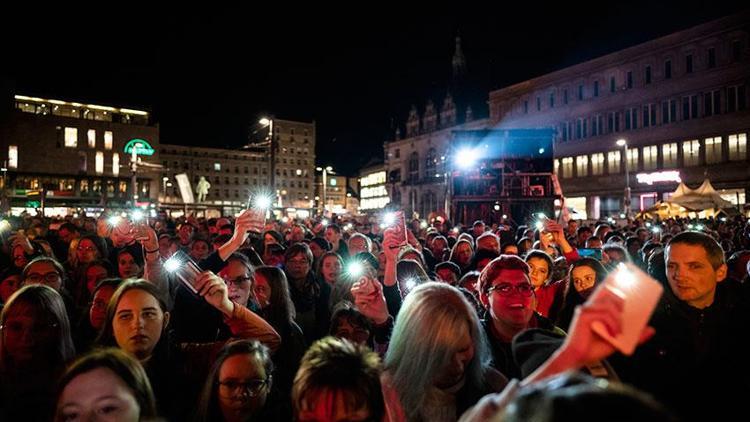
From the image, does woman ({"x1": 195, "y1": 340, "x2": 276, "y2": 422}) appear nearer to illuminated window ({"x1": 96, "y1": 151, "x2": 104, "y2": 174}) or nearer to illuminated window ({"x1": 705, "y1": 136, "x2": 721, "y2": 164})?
illuminated window ({"x1": 705, "y1": 136, "x2": 721, "y2": 164})

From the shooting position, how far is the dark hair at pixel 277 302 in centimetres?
484

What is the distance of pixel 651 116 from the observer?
46594 millimetres

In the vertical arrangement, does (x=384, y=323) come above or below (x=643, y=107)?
below

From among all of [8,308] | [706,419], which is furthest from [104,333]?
[706,419]

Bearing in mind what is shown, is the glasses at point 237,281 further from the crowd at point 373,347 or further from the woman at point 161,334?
the woman at point 161,334

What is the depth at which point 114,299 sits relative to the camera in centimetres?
379

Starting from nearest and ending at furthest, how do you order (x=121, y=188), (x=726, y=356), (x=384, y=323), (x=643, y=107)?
(x=726, y=356)
(x=384, y=323)
(x=643, y=107)
(x=121, y=188)

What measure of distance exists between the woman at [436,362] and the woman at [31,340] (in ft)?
7.26

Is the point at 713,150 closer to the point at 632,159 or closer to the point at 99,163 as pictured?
the point at 632,159

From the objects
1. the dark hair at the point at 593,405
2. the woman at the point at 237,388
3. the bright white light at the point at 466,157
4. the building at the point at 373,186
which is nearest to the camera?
the dark hair at the point at 593,405

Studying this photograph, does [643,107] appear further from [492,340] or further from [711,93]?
[492,340]

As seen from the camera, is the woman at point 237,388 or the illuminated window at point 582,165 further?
the illuminated window at point 582,165

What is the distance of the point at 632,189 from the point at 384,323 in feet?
160

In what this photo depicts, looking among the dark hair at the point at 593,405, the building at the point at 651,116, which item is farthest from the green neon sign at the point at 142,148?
the dark hair at the point at 593,405
